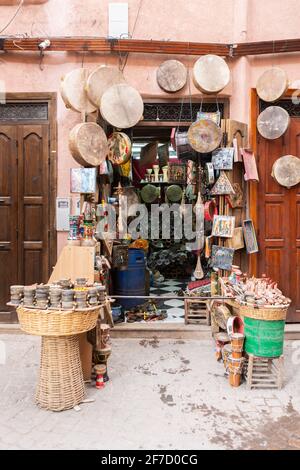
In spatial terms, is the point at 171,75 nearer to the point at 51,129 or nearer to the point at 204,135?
the point at 204,135

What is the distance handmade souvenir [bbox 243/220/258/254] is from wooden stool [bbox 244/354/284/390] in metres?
1.57

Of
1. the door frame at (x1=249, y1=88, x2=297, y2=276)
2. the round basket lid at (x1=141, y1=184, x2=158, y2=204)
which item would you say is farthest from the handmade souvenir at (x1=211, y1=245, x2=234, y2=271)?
the round basket lid at (x1=141, y1=184, x2=158, y2=204)

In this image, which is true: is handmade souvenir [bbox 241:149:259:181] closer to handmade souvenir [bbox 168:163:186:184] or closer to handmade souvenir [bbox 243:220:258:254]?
handmade souvenir [bbox 243:220:258:254]

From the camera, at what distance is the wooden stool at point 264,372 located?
3881 mm

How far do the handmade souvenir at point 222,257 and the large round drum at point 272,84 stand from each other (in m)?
1.88

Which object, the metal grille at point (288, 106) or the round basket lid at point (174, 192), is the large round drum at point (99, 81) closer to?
the metal grille at point (288, 106)

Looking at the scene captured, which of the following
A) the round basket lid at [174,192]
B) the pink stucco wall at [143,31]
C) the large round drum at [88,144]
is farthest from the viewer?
the round basket lid at [174,192]

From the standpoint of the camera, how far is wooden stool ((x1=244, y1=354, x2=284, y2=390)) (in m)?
3.88

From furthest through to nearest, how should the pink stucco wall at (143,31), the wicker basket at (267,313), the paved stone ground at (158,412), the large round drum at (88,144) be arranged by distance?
1. the pink stucco wall at (143,31)
2. the large round drum at (88,144)
3. the wicker basket at (267,313)
4. the paved stone ground at (158,412)

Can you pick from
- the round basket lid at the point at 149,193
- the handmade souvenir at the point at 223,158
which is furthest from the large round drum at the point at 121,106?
the round basket lid at the point at 149,193

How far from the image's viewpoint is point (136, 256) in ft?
20.5

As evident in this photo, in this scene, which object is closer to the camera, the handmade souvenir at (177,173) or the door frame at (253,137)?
the door frame at (253,137)

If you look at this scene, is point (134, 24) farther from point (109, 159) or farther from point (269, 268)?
point (269, 268)

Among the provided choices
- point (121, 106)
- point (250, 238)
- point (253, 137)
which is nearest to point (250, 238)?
point (250, 238)
